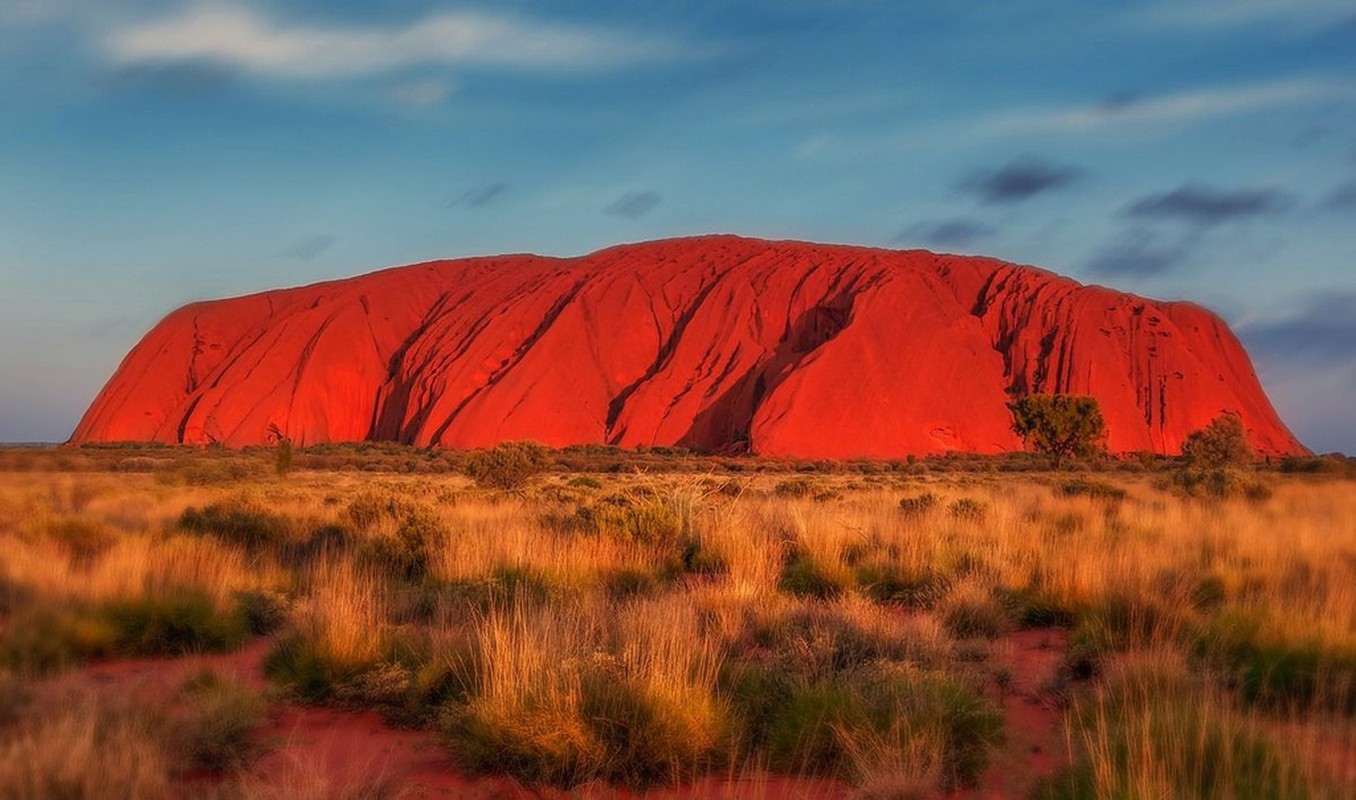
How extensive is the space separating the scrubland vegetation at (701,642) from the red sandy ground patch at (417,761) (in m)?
0.08

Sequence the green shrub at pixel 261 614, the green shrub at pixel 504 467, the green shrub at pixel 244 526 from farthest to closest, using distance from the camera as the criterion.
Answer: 1. the green shrub at pixel 504 467
2. the green shrub at pixel 244 526
3. the green shrub at pixel 261 614

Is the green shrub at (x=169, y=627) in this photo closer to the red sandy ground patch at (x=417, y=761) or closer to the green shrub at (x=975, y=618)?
the red sandy ground patch at (x=417, y=761)

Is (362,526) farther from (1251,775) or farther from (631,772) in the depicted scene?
(1251,775)

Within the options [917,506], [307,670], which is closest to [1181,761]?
[307,670]

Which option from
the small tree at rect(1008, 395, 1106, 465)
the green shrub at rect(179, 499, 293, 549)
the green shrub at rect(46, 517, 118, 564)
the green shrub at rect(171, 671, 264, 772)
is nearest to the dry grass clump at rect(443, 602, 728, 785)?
the green shrub at rect(171, 671, 264, 772)

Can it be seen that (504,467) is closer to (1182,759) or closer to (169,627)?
(169,627)

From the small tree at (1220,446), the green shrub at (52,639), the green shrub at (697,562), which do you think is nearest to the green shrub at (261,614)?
the green shrub at (52,639)

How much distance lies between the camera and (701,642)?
5914mm

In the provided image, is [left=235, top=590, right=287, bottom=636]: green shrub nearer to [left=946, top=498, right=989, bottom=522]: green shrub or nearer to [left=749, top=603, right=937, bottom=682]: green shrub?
[left=749, top=603, right=937, bottom=682]: green shrub

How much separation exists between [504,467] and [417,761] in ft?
73.0

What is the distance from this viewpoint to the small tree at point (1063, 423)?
1657 inches

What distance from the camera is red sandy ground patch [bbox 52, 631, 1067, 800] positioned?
403 cm

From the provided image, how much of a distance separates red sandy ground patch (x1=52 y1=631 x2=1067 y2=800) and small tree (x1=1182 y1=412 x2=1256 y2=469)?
1230 inches

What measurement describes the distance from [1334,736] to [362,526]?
11.3 metres
